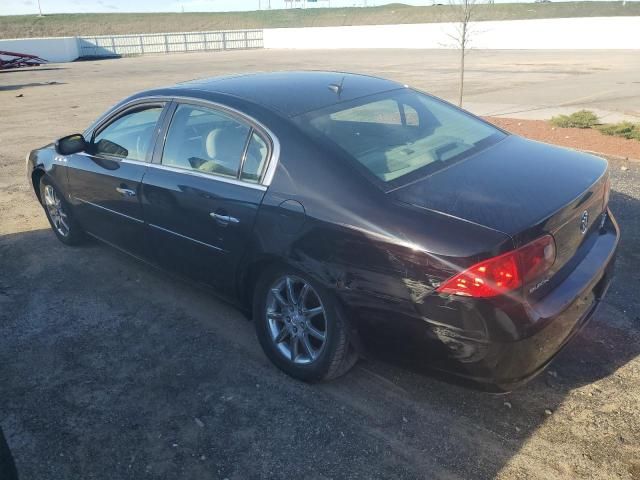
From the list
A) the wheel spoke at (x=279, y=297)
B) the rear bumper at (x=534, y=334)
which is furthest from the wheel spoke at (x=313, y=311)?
the rear bumper at (x=534, y=334)

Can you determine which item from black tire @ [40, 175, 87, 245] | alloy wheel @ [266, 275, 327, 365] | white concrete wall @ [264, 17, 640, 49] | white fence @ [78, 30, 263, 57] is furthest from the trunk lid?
white fence @ [78, 30, 263, 57]

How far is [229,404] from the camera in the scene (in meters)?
3.14

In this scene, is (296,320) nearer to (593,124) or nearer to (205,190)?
(205,190)

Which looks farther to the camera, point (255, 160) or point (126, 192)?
point (126, 192)

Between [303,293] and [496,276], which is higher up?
[496,276]

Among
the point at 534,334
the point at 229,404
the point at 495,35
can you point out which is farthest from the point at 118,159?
the point at 495,35

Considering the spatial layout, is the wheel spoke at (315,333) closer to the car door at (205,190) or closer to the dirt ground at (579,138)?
the car door at (205,190)

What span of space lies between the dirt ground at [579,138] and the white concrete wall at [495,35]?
2104 centimetres

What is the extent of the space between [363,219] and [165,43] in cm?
5239

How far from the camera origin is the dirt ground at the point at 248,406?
8.78 feet

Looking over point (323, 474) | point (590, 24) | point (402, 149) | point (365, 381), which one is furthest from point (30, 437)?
point (590, 24)

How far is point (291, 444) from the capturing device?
2.82 meters

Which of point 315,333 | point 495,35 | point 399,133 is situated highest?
point 399,133

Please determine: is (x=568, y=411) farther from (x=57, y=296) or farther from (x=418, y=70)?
(x=418, y=70)
